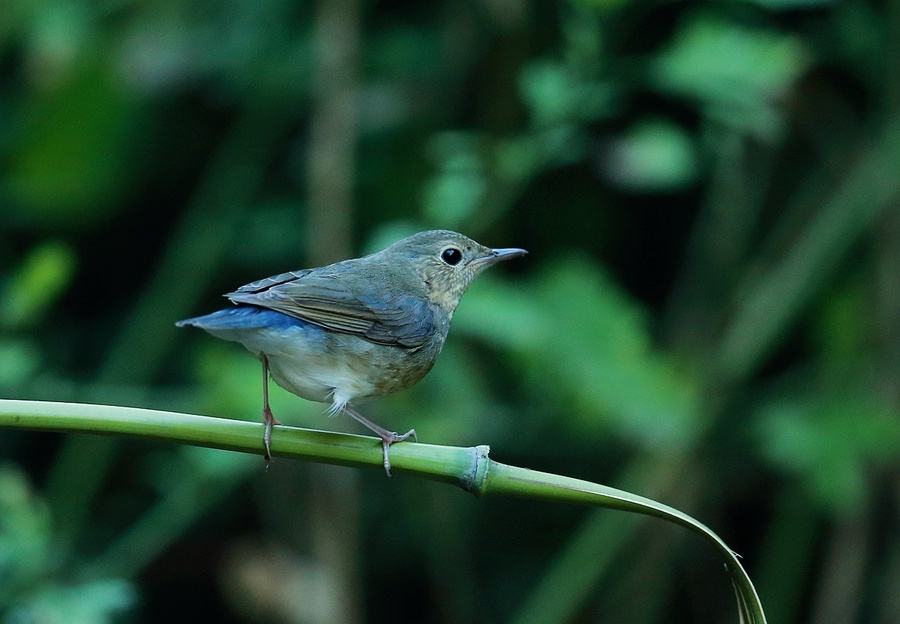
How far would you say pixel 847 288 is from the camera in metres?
5.00

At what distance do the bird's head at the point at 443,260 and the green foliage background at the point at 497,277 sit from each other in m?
0.60

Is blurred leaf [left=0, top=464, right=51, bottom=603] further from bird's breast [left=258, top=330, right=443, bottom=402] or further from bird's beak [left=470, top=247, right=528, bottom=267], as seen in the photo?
bird's beak [left=470, top=247, right=528, bottom=267]

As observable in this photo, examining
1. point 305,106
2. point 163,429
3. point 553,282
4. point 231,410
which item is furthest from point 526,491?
point 305,106

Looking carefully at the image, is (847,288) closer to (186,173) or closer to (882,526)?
(882,526)

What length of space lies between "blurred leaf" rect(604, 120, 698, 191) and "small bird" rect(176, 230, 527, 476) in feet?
4.76

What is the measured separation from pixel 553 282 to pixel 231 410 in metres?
1.41

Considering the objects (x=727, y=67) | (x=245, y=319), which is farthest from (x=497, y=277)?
(x=245, y=319)

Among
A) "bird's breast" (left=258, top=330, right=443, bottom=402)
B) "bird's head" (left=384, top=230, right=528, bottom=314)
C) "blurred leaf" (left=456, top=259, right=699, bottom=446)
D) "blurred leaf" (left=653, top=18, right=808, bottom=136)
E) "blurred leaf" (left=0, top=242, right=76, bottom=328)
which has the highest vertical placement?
"blurred leaf" (left=653, top=18, right=808, bottom=136)

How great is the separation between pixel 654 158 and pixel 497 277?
108 cm

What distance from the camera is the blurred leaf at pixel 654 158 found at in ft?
14.1

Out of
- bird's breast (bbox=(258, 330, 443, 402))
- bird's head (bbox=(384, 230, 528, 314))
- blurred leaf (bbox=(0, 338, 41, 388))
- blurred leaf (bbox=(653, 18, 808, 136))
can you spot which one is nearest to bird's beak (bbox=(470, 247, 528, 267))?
bird's head (bbox=(384, 230, 528, 314))

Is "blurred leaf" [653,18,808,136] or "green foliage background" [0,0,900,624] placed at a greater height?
"blurred leaf" [653,18,808,136]

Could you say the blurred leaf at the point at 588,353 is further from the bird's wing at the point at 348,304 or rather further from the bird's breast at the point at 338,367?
the bird's breast at the point at 338,367

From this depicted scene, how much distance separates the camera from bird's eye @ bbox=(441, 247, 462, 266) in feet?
10.5
